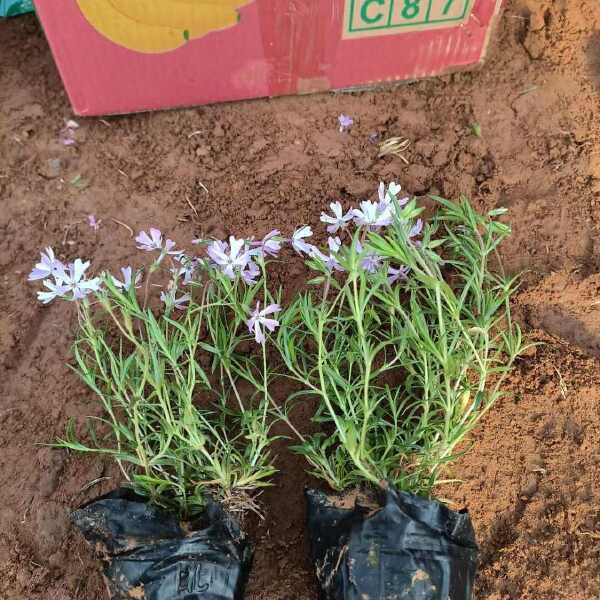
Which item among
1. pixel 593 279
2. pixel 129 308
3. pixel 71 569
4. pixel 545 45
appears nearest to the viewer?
pixel 129 308

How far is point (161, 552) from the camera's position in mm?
1630

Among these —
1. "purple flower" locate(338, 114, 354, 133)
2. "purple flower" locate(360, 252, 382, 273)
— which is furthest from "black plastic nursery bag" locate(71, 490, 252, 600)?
"purple flower" locate(338, 114, 354, 133)

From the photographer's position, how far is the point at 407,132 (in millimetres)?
2521

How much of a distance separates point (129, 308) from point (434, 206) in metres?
1.22

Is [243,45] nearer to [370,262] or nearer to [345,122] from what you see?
[345,122]

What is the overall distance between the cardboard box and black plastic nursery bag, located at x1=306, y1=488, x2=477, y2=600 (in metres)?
1.64

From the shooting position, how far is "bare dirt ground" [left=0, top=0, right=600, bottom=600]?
6.07 feet

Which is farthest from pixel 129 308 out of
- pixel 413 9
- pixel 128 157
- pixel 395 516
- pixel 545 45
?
pixel 545 45

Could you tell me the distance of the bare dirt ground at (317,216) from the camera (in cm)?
185

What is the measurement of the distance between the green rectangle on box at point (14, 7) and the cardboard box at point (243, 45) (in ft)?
2.10

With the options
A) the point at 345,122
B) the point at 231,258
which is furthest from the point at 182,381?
the point at 345,122

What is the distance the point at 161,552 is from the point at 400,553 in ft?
1.92

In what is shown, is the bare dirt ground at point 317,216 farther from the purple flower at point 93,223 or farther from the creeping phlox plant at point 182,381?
the creeping phlox plant at point 182,381

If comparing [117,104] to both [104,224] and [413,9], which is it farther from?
[413,9]
